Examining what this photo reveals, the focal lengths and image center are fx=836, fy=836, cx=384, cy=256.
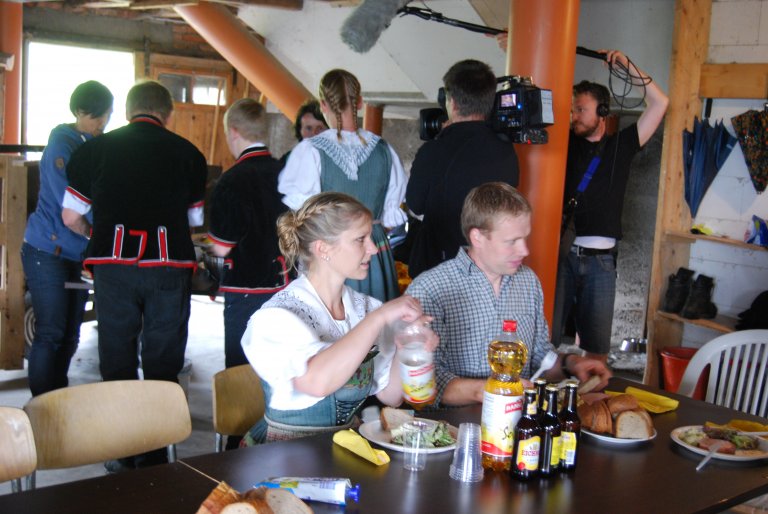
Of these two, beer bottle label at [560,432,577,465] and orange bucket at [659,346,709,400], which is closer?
beer bottle label at [560,432,577,465]

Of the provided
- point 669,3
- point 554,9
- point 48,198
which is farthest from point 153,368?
point 669,3

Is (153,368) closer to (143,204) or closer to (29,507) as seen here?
(143,204)

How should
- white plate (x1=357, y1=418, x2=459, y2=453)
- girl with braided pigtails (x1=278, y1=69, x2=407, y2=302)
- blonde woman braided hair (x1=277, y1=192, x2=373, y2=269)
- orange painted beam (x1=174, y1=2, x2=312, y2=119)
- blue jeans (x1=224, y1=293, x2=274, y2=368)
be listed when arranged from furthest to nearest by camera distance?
1. orange painted beam (x1=174, y1=2, x2=312, y2=119)
2. blue jeans (x1=224, y1=293, x2=274, y2=368)
3. girl with braided pigtails (x1=278, y1=69, x2=407, y2=302)
4. blonde woman braided hair (x1=277, y1=192, x2=373, y2=269)
5. white plate (x1=357, y1=418, x2=459, y2=453)

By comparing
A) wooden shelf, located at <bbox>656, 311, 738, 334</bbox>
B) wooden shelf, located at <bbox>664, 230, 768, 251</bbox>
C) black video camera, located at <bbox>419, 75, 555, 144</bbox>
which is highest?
black video camera, located at <bbox>419, 75, 555, 144</bbox>

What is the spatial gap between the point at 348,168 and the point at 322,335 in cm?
122

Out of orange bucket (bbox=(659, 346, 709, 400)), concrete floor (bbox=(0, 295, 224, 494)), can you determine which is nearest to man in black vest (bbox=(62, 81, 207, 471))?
concrete floor (bbox=(0, 295, 224, 494))

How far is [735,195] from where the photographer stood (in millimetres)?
4359

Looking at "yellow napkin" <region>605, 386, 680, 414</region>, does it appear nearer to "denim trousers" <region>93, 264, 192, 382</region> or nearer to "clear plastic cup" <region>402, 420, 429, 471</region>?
"clear plastic cup" <region>402, 420, 429, 471</region>

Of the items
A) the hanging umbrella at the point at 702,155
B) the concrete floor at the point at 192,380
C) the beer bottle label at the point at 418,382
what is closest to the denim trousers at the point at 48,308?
the concrete floor at the point at 192,380

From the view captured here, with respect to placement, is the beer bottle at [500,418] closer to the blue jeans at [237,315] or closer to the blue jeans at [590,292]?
the blue jeans at [237,315]

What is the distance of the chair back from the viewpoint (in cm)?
211

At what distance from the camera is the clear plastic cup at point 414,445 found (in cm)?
182

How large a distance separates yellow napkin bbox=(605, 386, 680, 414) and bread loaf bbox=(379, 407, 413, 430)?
0.67m

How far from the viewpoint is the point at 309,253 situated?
2232mm
